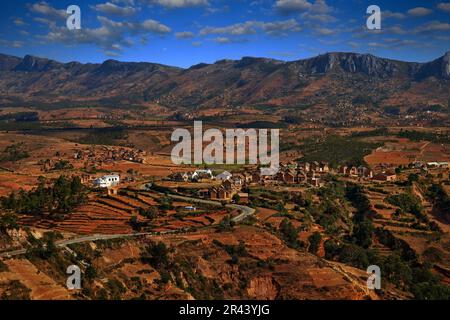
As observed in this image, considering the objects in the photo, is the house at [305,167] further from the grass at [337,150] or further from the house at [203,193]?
the house at [203,193]

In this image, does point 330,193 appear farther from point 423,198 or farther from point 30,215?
point 30,215

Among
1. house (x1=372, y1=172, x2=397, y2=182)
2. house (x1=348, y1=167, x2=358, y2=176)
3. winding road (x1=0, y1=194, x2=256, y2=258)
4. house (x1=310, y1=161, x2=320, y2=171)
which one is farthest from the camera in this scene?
house (x1=310, y1=161, x2=320, y2=171)

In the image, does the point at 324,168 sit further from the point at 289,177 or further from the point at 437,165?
the point at 437,165

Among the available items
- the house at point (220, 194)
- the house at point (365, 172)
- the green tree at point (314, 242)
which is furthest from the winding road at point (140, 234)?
the house at point (365, 172)

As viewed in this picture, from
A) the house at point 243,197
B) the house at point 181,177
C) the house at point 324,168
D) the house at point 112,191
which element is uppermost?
the house at point 324,168

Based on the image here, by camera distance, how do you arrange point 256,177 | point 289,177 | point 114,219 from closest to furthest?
point 114,219
point 256,177
point 289,177

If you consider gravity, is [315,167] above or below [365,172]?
above

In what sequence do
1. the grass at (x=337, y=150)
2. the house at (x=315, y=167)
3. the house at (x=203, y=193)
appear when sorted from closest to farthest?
the house at (x=203, y=193) → the house at (x=315, y=167) → the grass at (x=337, y=150)

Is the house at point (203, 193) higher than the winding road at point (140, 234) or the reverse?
higher

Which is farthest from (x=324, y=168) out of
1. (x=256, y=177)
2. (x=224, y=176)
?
(x=224, y=176)

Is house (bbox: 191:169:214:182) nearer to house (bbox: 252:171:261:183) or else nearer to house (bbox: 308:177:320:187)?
house (bbox: 252:171:261:183)

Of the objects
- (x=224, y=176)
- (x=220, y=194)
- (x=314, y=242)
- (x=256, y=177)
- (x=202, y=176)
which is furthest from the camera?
(x=202, y=176)

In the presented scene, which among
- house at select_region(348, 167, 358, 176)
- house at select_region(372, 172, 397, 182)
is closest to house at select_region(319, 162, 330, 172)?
house at select_region(348, 167, 358, 176)
